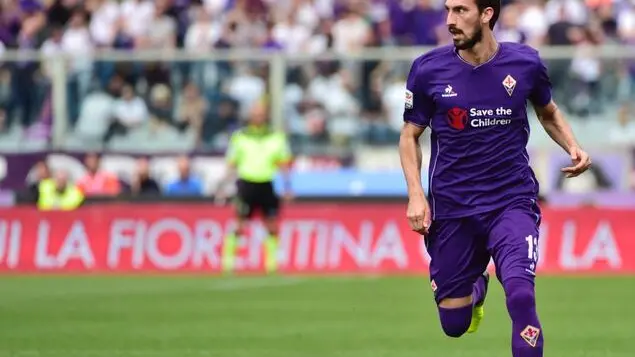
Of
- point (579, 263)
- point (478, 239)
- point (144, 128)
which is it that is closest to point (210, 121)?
point (144, 128)

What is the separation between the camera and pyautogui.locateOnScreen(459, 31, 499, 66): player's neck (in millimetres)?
9227

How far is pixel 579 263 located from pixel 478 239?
12.9 metres

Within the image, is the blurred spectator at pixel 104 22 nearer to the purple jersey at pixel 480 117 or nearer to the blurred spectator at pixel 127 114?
the blurred spectator at pixel 127 114

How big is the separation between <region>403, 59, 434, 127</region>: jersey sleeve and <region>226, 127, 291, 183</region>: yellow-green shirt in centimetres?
1345

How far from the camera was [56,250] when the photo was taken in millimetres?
22969

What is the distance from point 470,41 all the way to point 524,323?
5.53 ft

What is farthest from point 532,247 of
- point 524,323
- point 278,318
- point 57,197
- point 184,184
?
point 57,197

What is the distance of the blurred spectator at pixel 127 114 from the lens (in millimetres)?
25219

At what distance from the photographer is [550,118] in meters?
9.52

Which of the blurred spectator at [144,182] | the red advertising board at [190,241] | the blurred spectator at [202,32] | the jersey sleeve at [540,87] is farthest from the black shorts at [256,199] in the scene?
the jersey sleeve at [540,87]

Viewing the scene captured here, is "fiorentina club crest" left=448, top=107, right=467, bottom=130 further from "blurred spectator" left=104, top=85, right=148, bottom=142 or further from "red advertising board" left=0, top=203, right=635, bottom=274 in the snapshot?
"blurred spectator" left=104, top=85, right=148, bottom=142

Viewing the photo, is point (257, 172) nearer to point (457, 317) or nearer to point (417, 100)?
point (457, 317)

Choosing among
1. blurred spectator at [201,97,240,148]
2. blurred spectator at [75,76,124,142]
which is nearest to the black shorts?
blurred spectator at [201,97,240,148]

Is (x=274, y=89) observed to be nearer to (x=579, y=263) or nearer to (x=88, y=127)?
(x=88, y=127)
